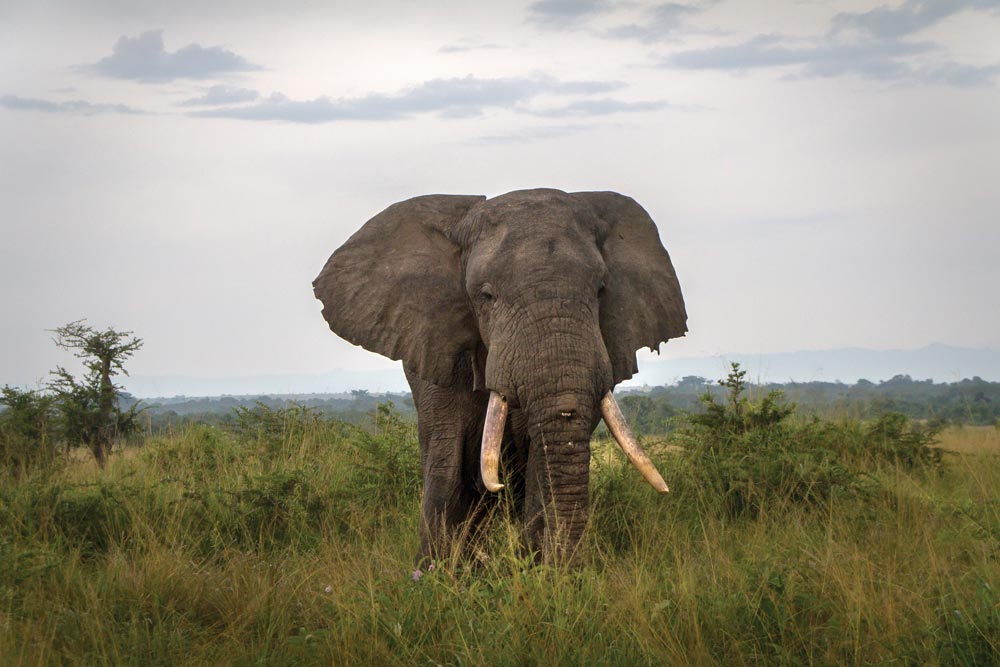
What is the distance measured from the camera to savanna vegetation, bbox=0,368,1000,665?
531 centimetres

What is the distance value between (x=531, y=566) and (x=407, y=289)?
1.78 metres

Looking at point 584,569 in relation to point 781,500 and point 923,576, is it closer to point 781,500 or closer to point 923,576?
point 923,576

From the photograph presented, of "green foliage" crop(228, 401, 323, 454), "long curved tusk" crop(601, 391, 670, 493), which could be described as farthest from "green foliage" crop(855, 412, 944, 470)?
"green foliage" crop(228, 401, 323, 454)

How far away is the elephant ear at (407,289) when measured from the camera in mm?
6879

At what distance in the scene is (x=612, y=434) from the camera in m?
6.25

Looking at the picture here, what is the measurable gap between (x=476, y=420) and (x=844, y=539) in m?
2.78

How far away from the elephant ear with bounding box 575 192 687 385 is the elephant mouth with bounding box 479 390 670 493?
439mm

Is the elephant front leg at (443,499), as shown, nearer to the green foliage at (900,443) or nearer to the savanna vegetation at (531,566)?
the savanna vegetation at (531,566)

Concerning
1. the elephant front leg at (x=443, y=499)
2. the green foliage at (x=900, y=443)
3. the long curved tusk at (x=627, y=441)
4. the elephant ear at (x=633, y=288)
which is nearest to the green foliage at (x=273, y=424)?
the elephant front leg at (x=443, y=499)

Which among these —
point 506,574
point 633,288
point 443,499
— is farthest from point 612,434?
point 443,499

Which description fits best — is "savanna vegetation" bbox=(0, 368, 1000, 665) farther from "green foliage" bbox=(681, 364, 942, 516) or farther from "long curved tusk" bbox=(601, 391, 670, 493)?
"long curved tusk" bbox=(601, 391, 670, 493)

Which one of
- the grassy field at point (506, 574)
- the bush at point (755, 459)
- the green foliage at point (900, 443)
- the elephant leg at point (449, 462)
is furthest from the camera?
the green foliage at point (900, 443)

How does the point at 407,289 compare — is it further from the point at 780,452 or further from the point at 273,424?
the point at 273,424

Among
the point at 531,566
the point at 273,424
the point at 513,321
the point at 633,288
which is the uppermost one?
the point at 633,288
